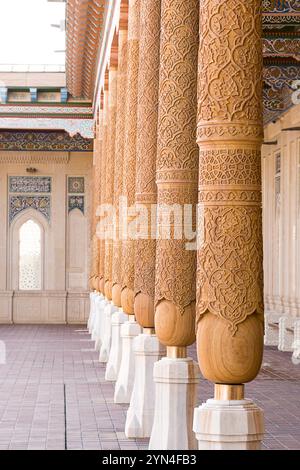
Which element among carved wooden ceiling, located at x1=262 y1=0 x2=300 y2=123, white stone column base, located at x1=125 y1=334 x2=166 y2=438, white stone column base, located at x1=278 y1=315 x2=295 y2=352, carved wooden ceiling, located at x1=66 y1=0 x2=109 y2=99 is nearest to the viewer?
white stone column base, located at x1=125 y1=334 x2=166 y2=438

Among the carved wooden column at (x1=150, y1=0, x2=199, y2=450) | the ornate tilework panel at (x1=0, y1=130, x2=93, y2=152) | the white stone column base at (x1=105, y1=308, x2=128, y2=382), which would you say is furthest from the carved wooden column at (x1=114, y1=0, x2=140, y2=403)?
the ornate tilework panel at (x1=0, y1=130, x2=93, y2=152)

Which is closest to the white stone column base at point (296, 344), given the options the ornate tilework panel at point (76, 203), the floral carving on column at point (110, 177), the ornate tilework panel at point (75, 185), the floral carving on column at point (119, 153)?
the floral carving on column at point (110, 177)

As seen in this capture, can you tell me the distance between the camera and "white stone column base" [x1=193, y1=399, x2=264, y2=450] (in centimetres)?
485

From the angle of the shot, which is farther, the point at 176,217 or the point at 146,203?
the point at 146,203

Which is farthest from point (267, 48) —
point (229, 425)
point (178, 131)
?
point (229, 425)

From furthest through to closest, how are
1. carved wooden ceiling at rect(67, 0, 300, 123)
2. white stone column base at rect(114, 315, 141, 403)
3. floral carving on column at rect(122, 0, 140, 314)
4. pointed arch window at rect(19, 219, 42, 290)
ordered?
pointed arch window at rect(19, 219, 42, 290) < carved wooden ceiling at rect(67, 0, 300, 123) < white stone column base at rect(114, 315, 141, 403) < floral carving on column at rect(122, 0, 140, 314)

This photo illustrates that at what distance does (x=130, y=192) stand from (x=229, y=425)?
5274 millimetres

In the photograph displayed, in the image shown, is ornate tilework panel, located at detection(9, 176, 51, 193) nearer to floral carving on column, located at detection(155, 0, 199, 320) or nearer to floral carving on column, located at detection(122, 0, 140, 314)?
floral carving on column, located at detection(122, 0, 140, 314)

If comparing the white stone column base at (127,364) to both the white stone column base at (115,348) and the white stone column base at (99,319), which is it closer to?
the white stone column base at (115,348)

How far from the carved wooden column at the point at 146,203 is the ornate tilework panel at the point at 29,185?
52.1ft

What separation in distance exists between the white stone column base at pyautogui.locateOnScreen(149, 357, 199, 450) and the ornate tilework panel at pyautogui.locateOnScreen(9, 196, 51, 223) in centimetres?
1742

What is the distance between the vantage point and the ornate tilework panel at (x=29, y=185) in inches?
946

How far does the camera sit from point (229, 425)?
4844mm

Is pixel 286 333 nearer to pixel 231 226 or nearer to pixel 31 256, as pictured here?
pixel 31 256
